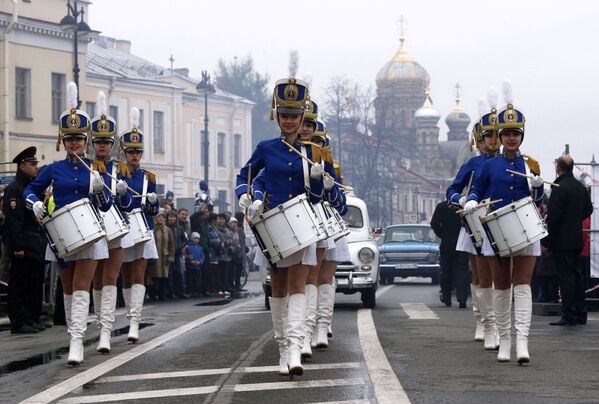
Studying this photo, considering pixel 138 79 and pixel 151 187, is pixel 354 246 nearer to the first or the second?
pixel 151 187

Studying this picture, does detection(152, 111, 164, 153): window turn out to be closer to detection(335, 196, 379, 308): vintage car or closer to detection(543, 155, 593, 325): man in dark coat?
detection(335, 196, 379, 308): vintage car

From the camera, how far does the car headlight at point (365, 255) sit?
72.6 feet

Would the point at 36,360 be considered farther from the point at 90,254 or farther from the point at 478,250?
the point at 478,250

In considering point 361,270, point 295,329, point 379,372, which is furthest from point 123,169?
point 361,270

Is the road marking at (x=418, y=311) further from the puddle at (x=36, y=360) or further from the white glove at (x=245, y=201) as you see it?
the white glove at (x=245, y=201)

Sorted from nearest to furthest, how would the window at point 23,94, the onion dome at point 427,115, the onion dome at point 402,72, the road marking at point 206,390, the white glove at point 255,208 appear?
the road marking at point 206,390
the white glove at point 255,208
the window at point 23,94
the onion dome at point 402,72
the onion dome at point 427,115

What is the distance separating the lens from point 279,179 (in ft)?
36.1

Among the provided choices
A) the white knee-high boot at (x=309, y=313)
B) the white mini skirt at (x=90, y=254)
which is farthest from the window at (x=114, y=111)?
the white knee-high boot at (x=309, y=313)

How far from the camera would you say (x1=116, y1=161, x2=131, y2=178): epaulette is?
46.8 feet

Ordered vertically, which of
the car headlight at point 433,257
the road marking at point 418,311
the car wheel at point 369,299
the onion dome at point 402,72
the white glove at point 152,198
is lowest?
the road marking at point 418,311

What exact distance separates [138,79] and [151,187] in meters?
55.8

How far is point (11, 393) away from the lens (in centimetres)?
1002

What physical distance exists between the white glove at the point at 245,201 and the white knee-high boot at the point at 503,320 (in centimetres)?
256

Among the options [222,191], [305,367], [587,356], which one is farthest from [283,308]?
[222,191]
